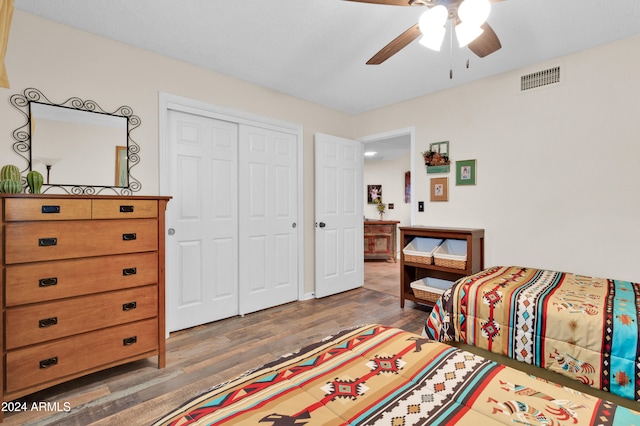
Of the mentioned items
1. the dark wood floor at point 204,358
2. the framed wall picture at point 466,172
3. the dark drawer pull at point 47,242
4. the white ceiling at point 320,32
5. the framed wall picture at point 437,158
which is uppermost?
the white ceiling at point 320,32

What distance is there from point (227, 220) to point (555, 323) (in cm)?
278

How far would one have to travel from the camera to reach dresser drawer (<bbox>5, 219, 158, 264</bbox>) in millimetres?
1718

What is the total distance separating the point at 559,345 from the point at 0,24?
3.18 m

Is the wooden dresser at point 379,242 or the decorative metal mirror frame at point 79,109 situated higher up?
the decorative metal mirror frame at point 79,109

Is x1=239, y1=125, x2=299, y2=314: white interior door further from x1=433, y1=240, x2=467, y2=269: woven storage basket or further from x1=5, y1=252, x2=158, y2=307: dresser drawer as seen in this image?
x1=433, y1=240, x2=467, y2=269: woven storage basket

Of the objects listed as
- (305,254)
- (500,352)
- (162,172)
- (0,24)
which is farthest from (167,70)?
(500,352)

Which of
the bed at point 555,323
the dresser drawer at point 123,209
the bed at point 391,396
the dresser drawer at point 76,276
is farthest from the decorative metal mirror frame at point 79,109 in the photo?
the bed at point 555,323

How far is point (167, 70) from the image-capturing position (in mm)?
2752

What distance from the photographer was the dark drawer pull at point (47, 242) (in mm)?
1780

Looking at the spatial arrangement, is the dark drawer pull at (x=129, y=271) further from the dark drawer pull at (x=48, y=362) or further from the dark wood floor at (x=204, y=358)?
the dark wood floor at (x=204, y=358)

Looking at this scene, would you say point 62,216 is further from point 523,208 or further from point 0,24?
point 523,208

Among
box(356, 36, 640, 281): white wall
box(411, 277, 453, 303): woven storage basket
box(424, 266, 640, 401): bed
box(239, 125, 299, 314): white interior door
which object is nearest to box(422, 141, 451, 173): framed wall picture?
box(356, 36, 640, 281): white wall

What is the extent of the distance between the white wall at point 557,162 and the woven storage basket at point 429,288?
1.90 feet

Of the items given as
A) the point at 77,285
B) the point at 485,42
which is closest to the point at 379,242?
the point at 485,42
